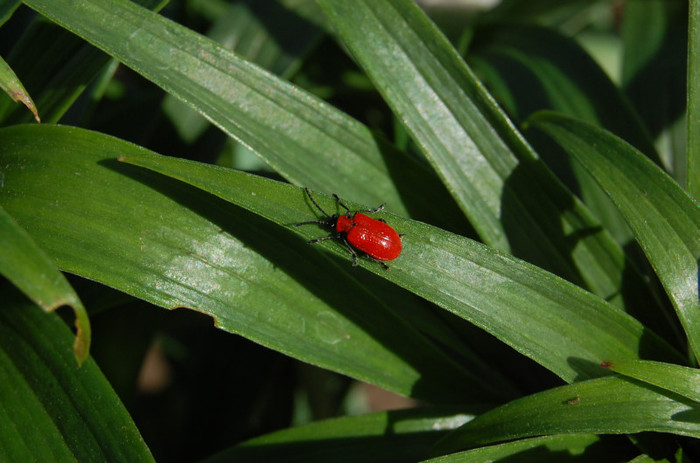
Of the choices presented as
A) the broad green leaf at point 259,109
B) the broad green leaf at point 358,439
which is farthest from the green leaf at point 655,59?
the broad green leaf at point 358,439

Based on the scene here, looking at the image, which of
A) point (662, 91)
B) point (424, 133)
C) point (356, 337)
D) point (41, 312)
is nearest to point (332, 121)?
point (424, 133)

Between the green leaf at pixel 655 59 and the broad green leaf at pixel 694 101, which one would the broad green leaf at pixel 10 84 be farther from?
the green leaf at pixel 655 59

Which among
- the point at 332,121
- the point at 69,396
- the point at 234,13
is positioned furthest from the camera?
the point at 234,13

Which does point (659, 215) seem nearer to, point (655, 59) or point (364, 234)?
point (364, 234)

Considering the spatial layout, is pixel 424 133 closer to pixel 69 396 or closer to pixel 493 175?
pixel 493 175

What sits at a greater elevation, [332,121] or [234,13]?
[234,13]

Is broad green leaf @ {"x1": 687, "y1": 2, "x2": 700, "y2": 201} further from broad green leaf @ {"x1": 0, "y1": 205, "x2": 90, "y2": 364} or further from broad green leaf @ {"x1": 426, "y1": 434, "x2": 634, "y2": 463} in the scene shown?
broad green leaf @ {"x1": 0, "y1": 205, "x2": 90, "y2": 364}
